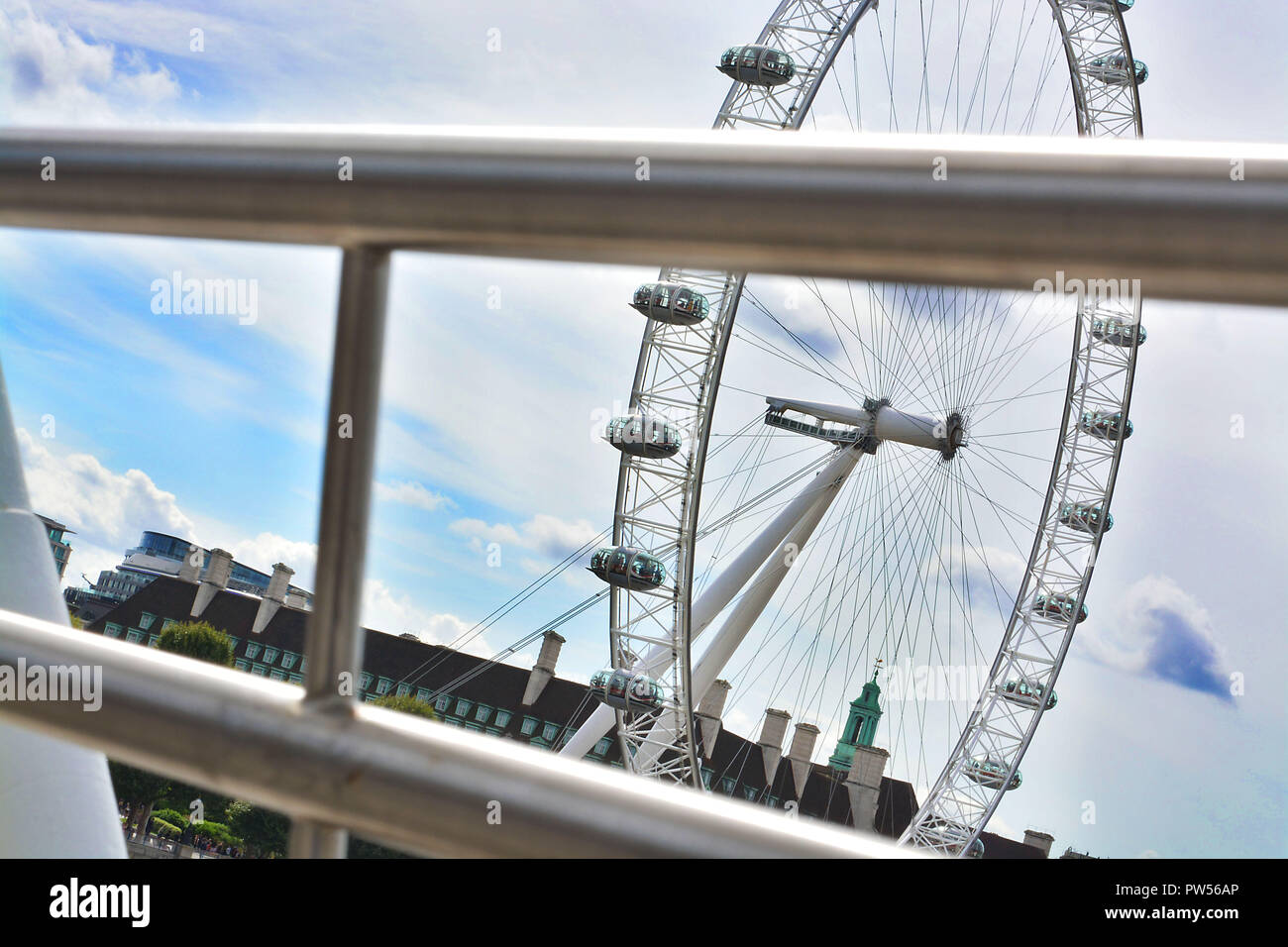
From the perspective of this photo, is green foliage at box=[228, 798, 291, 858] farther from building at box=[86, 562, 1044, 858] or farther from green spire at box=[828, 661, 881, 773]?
green spire at box=[828, 661, 881, 773]

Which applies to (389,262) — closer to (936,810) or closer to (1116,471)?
(1116,471)

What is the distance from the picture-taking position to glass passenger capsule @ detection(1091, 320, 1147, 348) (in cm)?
1577

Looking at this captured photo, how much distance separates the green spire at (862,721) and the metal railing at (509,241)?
29495 millimetres

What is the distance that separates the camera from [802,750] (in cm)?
2853

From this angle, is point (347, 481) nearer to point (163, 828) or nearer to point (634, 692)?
point (634, 692)

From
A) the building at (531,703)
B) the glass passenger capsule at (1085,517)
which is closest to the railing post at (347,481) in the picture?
the glass passenger capsule at (1085,517)

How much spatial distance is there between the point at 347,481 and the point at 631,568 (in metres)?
13.3

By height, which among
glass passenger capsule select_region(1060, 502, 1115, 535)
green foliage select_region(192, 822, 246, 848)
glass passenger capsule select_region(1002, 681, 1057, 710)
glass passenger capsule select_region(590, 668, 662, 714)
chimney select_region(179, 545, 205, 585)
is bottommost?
green foliage select_region(192, 822, 246, 848)

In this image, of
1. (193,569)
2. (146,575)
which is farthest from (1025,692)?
(146,575)

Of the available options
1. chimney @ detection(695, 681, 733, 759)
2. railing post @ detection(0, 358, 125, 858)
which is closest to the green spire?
chimney @ detection(695, 681, 733, 759)

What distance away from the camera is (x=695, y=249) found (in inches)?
14.3
